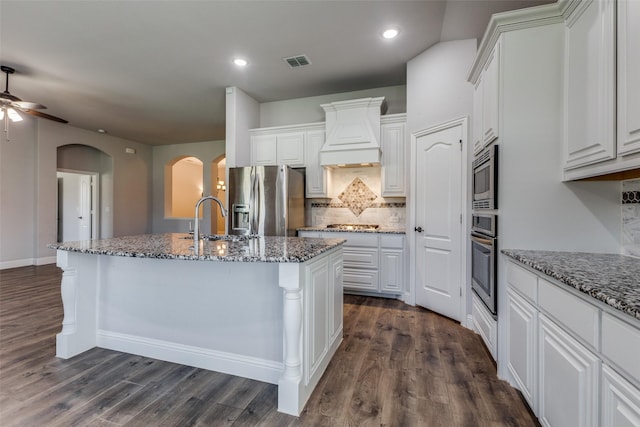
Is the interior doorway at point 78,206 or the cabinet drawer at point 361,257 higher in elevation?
the interior doorway at point 78,206

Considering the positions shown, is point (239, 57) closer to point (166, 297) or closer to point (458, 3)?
point (458, 3)

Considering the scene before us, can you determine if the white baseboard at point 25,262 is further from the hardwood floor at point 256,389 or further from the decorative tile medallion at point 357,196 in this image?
the decorative tile medallion at point 357,196

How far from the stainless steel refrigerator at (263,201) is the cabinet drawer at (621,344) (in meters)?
3.14

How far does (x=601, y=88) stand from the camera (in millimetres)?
1433

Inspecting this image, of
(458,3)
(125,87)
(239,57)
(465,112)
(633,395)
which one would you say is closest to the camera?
(633,395)

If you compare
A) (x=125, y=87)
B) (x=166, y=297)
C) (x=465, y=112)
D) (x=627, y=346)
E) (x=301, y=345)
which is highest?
(x=125, y=87)

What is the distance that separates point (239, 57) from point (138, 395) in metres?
3.33

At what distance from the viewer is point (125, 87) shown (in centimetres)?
410

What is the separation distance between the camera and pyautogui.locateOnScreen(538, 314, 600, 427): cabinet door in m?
1.01

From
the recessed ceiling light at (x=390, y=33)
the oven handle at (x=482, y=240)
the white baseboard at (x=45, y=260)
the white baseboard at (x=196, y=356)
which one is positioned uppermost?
the recessed ceiling light at (x=390, y=33)

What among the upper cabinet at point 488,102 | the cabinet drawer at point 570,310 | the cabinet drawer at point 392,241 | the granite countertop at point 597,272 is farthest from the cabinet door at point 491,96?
the cabinet drawer at point 392,241

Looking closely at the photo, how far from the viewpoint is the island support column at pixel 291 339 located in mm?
1541

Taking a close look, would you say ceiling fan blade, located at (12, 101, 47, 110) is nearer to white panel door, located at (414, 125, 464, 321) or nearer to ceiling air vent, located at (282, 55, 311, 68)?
ceiling air vent, located at (282, 55, 311, 68)

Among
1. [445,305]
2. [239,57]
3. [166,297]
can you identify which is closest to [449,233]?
[445,305]
